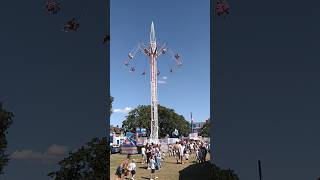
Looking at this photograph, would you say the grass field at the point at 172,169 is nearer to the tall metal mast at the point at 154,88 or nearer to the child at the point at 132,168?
the child at the point at 132,168

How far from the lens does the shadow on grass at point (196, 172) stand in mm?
7945

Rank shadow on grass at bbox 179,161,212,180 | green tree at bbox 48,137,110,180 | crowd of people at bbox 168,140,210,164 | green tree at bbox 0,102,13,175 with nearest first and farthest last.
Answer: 1. shadow on grass at bbox 179,161,212,180
2. crowd of people at bbox 168,140,210,164
3. green tree at bbox 48,137,110,180
4. green tree at bbox 0,102,13,175

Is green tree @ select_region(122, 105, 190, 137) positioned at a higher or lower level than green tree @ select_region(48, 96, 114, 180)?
higher

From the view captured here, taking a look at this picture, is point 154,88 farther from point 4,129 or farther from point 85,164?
point 4,129

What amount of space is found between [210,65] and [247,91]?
736mm

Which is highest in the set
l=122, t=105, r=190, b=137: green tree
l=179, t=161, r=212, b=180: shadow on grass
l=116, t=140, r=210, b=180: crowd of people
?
l=122, t=105, r=190, b=137: green tree

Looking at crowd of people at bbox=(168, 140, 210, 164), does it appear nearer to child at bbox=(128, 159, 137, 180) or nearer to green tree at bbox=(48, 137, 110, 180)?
child at bbox=(128, 159, 137, 180)

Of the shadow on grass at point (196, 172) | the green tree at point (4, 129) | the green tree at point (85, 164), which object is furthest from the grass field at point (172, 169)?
the green tree at point (4, 129)

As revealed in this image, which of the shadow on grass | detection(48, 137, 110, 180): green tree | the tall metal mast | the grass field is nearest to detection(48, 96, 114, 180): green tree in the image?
detection(48, 137, 110, 180): green tree

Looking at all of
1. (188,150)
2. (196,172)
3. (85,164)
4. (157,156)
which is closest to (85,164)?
(85,164)

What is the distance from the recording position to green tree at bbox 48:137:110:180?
836cm

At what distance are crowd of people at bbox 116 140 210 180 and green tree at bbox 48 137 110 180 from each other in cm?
64

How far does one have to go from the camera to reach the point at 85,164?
8594mm

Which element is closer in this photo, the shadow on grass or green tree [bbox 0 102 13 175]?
the shadow on grass
